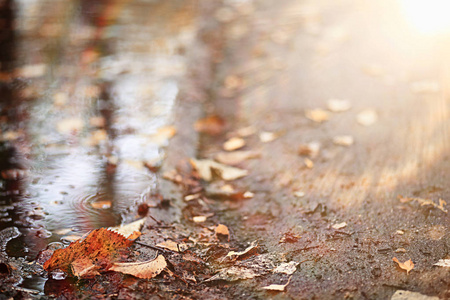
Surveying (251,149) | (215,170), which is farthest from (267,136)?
(215,170)

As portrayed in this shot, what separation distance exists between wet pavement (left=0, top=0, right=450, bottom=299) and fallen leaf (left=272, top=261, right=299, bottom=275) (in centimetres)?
3

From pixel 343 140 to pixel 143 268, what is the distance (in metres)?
1.55

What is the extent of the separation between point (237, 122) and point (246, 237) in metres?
1.32

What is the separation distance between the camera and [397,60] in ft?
11.7

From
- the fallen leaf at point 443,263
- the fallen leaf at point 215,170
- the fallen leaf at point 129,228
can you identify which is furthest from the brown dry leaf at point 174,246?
the fallen leaf at point 443,263

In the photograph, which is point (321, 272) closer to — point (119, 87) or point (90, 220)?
point (90, 220)

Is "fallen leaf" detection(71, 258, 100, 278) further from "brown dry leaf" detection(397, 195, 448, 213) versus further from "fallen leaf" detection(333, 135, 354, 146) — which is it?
"fallen leaf" detection(333, 135, 354, 146)

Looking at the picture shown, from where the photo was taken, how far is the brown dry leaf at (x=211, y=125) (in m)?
2.89

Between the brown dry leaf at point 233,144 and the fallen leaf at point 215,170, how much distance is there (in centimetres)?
23

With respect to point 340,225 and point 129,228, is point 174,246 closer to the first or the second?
point 129,228

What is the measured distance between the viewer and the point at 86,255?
1540 millimetres

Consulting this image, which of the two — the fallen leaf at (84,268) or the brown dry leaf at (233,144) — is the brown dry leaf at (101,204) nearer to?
the fallen leaf at (84,268)

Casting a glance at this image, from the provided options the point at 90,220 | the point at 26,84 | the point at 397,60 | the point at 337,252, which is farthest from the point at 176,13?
the point at 337,252

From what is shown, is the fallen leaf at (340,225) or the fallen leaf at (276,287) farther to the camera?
the fallen leaf at (340,225)
